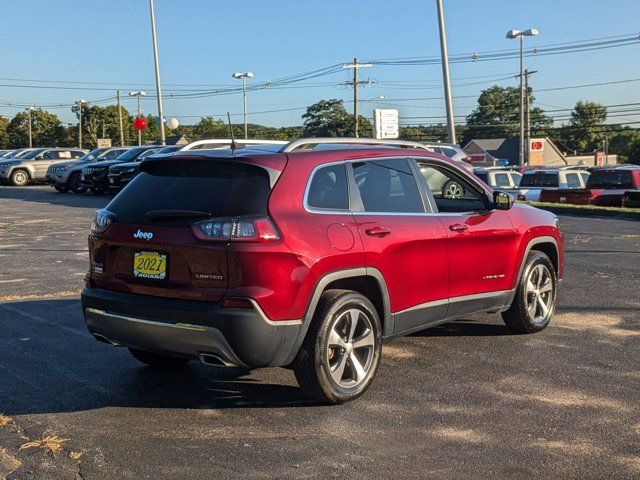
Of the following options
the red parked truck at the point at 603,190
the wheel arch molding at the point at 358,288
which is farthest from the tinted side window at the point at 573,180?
the wheel arch molding at the point at 358,288

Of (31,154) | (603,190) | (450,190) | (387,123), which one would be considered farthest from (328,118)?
(450,190)

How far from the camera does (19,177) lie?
119 ft

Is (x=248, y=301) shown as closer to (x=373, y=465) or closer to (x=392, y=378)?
(x=373, y=465)

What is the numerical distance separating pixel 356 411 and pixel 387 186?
1720mm

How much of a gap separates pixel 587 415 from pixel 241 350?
7.35ft

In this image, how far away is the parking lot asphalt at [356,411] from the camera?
4184mm

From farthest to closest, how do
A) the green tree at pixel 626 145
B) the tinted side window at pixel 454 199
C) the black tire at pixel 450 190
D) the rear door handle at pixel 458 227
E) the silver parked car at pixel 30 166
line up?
the green tree at pixel 626 145 → the silver parked car at pixel 30 166 → the black tire at pixel 450 190 → the tinted side window at pixel 454 199 → the rear door handle at pixel 458 227

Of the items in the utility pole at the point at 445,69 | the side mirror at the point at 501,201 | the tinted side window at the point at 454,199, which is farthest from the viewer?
the utility pole at the point at 445,69

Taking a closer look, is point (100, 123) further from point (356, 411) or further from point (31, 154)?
point (356, 411)

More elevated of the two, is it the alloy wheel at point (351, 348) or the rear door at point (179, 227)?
the rear door at point (179, 227)

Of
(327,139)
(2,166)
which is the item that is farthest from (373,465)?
(2,166)

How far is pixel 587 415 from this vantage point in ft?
16.2

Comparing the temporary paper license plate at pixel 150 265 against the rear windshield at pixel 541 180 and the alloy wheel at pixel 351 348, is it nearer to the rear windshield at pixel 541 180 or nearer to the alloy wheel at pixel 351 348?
the alloy wheel at pixel 351 348

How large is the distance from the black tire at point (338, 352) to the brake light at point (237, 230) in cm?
66
